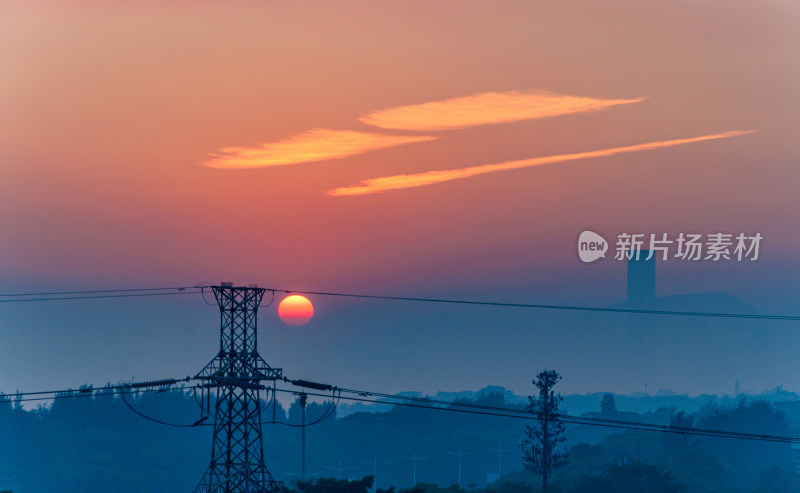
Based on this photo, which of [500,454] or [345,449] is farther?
[345,449]

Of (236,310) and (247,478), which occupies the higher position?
(236,310)

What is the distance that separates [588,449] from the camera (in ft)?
439

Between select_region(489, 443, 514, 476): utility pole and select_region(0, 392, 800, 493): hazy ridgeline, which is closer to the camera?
select_region(0, 392, 800, 493): hazy ridgeline

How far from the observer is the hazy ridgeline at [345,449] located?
13188 cm

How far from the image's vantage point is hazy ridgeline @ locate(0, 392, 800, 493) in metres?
132

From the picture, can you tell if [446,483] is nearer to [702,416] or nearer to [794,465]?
[794,465]

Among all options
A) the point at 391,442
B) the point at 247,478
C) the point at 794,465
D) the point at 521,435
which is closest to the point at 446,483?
the point at 391,442

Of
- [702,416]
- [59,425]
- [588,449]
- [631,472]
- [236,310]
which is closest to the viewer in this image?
[236,310]

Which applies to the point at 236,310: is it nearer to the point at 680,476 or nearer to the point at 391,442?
the point at 680,476

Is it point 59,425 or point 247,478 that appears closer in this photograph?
point 247,478

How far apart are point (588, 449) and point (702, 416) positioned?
73.9 metres

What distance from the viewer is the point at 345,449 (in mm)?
174500

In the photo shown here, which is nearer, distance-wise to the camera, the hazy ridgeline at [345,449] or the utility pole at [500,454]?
the hazy ridgeline at [345,449]

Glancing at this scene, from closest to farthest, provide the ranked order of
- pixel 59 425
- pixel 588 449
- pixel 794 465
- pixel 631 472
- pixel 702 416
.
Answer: pixel 631 472
pixel 588 449
pixel 794 465
pixel 59 425
pixel 702 416
